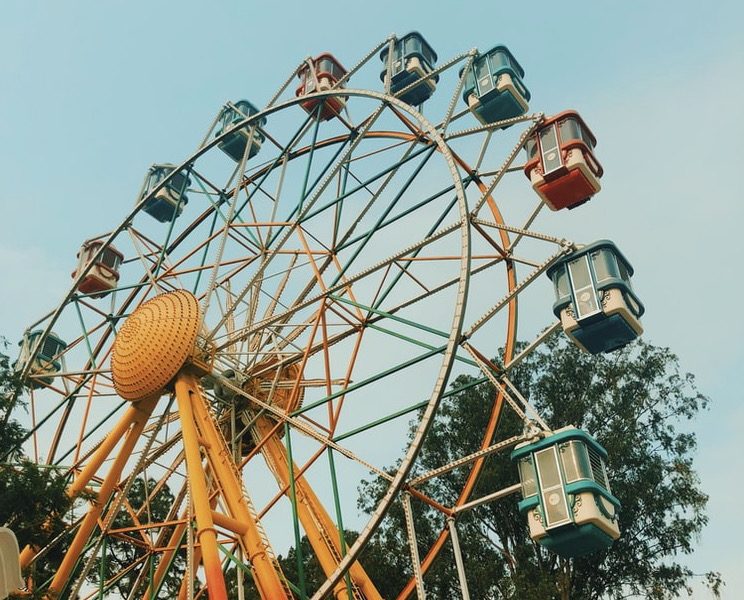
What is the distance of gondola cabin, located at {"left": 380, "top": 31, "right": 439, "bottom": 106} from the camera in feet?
51.3

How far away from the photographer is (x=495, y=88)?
565 inches

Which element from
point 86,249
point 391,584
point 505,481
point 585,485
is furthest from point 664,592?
point 86,249

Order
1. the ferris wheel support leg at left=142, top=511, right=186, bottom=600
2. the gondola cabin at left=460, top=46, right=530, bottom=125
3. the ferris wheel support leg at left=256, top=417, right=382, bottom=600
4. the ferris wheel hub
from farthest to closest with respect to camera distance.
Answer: the gondola cabin at left=460, top=46, right=530, bottom=125 < the ferris wheel support leg at left=142, top=511, right=186, bottom=600 < the ferris wheel hub < the ferris wheel support leg at left=256, top=417, right=382, bottom=600

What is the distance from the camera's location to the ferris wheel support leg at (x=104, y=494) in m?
12.7

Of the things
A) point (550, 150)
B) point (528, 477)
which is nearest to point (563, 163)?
point (550, 150)

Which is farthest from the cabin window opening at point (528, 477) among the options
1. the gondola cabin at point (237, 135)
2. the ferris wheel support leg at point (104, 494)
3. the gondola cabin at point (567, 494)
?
the gondola cabin at point (237, 135)

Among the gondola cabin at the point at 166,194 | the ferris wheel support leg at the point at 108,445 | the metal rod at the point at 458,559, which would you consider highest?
the gondola cabin at the point at 166,194

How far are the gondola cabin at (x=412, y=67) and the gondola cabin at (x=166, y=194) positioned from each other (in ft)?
13.8

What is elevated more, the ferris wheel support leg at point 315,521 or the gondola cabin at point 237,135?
the gondola cabin at point 237,135

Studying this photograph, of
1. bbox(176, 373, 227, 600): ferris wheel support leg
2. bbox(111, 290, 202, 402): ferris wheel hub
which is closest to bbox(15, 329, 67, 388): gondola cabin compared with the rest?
bbox(111, 290, 202, 402): ferris wheel hub

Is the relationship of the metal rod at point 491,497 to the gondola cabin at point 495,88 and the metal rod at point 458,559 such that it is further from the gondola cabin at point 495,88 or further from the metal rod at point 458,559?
the gondola cabin at point 495,88

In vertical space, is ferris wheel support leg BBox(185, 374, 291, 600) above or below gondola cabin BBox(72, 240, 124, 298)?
below

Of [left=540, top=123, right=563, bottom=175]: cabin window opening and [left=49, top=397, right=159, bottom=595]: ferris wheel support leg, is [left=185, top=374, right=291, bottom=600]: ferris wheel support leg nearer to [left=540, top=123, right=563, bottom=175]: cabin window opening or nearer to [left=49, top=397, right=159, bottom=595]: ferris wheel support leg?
[left=49, top=397, right=159, bottom=595]: ferris wheel support leg

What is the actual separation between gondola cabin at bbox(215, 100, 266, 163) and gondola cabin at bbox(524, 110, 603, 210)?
5.60 m
